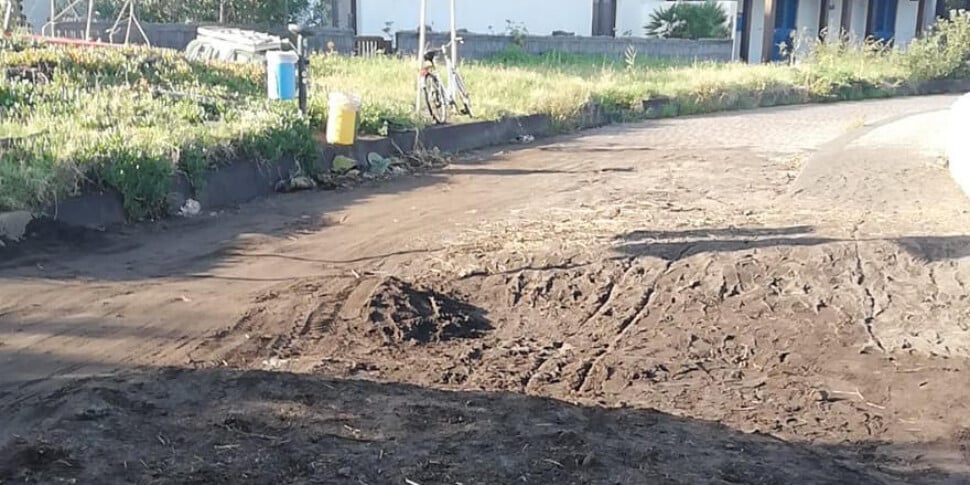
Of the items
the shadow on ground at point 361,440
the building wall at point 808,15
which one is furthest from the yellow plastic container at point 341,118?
the building wall at point 808,15

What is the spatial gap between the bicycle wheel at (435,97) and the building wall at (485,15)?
1319 centimetres

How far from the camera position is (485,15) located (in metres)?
30.5

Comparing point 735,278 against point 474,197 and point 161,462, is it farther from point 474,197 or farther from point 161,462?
point 161,462

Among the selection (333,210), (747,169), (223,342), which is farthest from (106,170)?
(747,169)

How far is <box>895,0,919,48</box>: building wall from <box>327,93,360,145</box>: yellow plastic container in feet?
108

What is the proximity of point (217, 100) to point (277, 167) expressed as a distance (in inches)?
85.9

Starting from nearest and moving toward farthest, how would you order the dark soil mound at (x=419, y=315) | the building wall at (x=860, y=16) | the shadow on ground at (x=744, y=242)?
the dark soil mound at (x=419, y=315) < the shadow on ground at (x=744, y=242) < the building wall at (x=860, y=16)

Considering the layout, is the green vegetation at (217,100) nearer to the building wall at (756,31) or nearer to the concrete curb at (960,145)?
the concrete curb at (960,145)

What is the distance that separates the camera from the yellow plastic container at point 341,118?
12.1 meters

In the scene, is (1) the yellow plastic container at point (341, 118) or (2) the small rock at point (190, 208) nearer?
(2) the small rock at point (190, 208)

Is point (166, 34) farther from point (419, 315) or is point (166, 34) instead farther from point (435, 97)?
point (419, 315)

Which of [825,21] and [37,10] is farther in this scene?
[825,21]

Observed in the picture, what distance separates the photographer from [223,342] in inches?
247

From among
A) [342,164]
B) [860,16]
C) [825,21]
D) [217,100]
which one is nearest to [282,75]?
[217,100]
